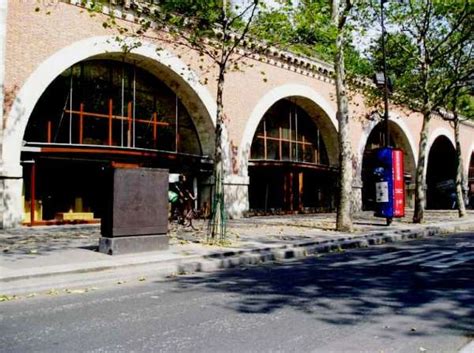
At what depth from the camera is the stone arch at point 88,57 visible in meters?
15.6

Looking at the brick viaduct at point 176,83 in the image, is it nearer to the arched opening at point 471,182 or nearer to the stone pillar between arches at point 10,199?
the stone pillar between arches at point 10,199

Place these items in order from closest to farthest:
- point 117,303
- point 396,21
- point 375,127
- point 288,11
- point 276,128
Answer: point 117,303, point 288,11, point 396,21, point 276,128, point 375,127

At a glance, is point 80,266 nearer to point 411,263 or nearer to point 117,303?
point 117,303

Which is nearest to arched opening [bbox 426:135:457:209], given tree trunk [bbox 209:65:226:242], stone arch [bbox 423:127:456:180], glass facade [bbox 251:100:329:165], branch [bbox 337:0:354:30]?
stone arch [bbox 423:127:456:180]

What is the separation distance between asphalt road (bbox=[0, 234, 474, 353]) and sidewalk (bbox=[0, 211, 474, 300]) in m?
0.57

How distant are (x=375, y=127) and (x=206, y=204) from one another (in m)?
16.5

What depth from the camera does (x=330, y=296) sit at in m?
6.91

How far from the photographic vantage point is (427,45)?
70.1 ft

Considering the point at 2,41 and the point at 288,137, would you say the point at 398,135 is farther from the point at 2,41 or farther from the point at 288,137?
the point at 2,41

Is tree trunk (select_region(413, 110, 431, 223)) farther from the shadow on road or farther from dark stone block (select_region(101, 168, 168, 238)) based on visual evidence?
dark stone block (select_region(101, 168, 168, 238))

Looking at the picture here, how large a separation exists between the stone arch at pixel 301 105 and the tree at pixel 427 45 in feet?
17.1

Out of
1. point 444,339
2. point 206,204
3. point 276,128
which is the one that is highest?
point 276,128

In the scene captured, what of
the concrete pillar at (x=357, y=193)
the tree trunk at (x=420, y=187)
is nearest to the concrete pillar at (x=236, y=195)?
the tree trunk at (x=420, y=187)

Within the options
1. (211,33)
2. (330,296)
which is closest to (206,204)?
(211,33)
